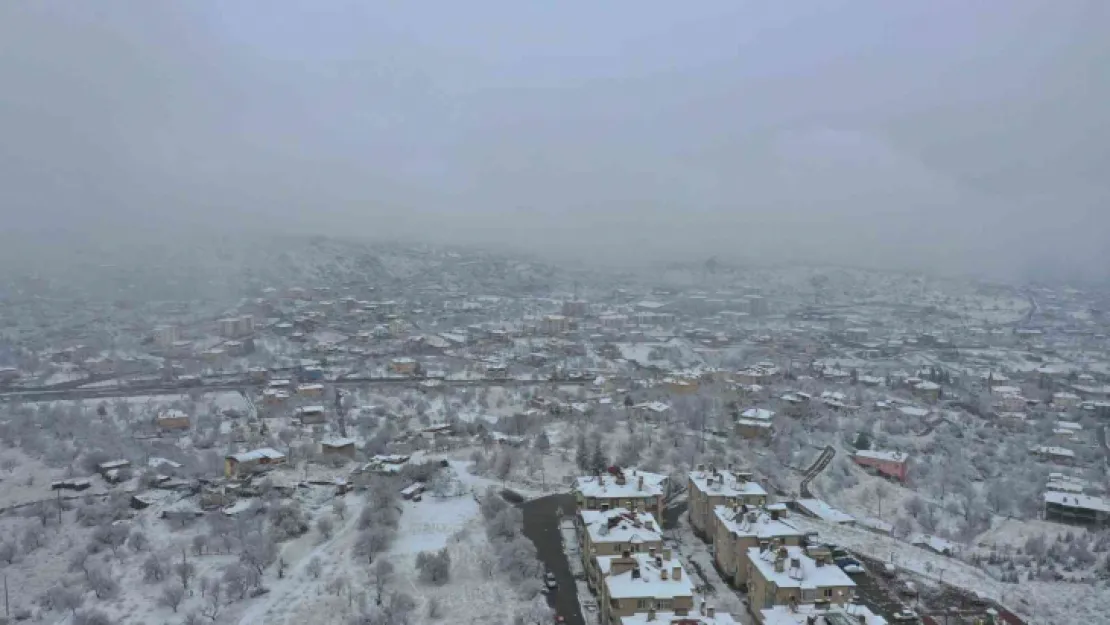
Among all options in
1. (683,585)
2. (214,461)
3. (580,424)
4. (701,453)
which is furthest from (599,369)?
(683,585)

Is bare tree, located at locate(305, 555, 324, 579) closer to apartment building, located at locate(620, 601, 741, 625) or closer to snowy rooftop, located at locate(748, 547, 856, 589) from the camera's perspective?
apartment building, located at locate(620, 601, 741, 625)

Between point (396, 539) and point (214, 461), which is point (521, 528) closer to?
point (396, 539)

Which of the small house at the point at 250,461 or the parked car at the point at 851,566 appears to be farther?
the small house at the point at 250,461

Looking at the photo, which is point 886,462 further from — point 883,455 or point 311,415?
point 311,415

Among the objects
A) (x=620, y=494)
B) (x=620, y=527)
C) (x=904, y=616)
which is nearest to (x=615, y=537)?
(x=620, y=527)

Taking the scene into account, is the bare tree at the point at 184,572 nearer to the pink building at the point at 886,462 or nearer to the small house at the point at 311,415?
the small house at the point at 311,415

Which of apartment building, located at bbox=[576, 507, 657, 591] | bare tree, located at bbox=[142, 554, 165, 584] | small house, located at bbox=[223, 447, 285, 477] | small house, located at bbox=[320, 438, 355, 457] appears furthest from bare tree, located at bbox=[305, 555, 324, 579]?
small house, located at bbox=[320, 438, 355, 457]

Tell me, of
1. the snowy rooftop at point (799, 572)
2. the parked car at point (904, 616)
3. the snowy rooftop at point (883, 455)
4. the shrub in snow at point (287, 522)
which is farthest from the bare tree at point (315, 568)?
the snowy rooftop at point (883, 455)
